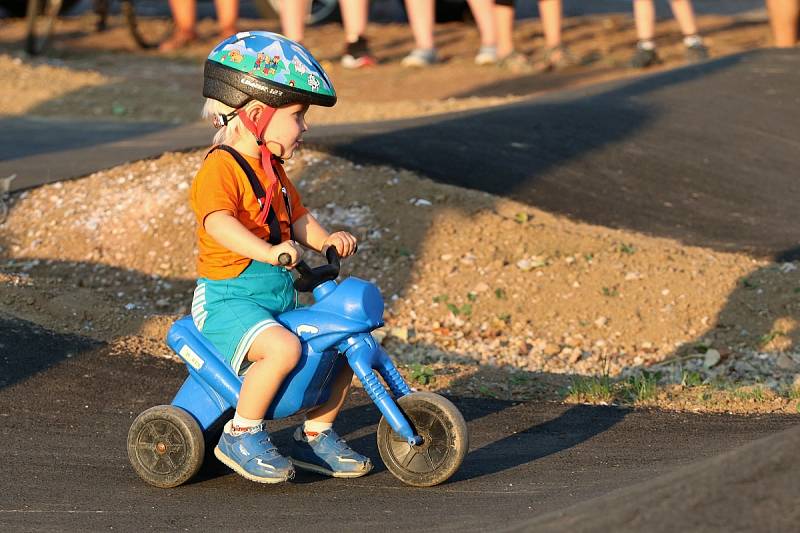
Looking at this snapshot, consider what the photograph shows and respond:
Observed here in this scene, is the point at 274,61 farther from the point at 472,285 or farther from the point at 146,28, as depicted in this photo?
the point at 146,28

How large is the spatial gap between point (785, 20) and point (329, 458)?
432 inches

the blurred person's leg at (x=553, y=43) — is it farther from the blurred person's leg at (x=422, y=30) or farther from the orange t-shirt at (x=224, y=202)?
the orange t-shirt at (x=224, y=202)

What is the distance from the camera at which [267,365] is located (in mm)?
4258

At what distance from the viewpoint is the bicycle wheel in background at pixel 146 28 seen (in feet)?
55.7

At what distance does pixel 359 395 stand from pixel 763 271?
288cm

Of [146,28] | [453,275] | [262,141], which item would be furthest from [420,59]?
[262,141]

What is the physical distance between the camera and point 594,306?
7.23m

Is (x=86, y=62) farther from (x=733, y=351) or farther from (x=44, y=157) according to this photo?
(x=733, y=351)

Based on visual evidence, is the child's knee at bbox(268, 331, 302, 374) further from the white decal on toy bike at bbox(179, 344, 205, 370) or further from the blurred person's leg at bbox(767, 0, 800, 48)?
the blurred person's leg at bbox(767, 0, 800, 48)

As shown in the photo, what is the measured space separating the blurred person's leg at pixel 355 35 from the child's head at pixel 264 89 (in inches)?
402

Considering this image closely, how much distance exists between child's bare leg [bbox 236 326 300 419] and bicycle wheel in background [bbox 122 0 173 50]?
13.2 metres

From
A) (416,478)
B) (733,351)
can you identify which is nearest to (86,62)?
(733,351)

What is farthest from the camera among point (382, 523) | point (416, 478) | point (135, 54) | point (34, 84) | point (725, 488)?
point (135, 54)

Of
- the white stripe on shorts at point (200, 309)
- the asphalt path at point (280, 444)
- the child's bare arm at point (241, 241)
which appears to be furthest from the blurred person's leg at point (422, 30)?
the child's bare arm at point (241, 241)
